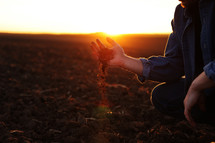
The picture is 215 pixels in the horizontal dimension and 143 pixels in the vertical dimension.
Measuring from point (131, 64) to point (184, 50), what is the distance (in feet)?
1.37

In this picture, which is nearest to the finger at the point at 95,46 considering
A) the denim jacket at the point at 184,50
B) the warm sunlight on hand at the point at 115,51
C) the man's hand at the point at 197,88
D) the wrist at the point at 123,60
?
the warm sunlight on hand at the point at 115,51

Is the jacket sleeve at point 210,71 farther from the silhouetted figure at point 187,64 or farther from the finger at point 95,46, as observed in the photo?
the finger at point 95,46

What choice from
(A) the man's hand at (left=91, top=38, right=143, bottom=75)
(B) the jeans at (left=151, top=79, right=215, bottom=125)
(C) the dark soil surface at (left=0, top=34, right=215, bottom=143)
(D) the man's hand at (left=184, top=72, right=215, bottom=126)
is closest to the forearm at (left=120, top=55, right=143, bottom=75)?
(A) the man's hand at (left=91, top=38, right=143, bottom=75)

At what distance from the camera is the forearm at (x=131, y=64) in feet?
5.66

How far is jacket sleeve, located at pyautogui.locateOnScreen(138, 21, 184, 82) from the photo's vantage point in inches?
70.5

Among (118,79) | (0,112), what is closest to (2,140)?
(0,112)

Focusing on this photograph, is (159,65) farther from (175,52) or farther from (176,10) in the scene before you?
(176,10)

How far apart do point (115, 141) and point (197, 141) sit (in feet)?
2.75

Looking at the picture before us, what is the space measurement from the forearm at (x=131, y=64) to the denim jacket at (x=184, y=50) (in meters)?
0.04

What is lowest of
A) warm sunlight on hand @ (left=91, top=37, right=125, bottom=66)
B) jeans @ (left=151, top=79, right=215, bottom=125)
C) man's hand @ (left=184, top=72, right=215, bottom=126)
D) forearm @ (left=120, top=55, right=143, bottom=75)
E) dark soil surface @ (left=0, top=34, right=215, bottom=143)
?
dark soil surface @ (left=0, top=34, right=215, bottom=143)

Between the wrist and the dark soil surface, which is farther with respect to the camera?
the dark soil surface

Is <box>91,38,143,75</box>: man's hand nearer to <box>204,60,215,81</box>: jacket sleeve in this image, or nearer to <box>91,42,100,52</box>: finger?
<box>91,42,100,52</box>: finger

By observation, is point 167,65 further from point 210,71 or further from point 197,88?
point 210,71

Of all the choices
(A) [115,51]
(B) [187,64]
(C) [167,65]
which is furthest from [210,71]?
(A) [115,51]
